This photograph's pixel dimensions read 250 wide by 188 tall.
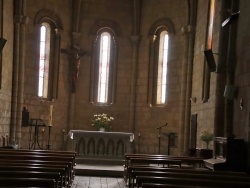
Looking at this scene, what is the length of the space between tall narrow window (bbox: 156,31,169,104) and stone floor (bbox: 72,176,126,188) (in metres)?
7.43

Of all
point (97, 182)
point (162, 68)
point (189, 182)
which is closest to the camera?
point (189, 182)

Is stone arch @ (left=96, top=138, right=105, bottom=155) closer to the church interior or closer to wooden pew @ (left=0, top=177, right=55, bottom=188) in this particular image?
the church interior

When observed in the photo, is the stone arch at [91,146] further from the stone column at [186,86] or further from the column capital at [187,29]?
the column capital at [187,29]

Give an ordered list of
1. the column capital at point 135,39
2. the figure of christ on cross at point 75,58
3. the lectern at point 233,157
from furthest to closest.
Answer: the column capital at point 135,39, the figure of christ on cross at point 75,58, the lectern at point 233,157

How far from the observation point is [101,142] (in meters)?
15.6

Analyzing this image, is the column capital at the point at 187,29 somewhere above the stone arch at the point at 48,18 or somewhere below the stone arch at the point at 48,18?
below

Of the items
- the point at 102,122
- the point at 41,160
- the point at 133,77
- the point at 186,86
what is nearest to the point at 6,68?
the point at 102,122

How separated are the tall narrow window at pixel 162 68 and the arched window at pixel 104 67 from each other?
2.01m

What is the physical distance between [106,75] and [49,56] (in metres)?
2.69

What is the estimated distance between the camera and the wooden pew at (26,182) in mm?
5137

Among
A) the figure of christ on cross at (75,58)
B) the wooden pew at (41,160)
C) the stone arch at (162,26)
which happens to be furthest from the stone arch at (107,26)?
the wooden pew at (41,160)

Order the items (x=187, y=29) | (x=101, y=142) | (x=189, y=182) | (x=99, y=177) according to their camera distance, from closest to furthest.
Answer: (x=189, y=182) → (x=99, y=177) → (x=101, y=142) → (x=187, y=29)

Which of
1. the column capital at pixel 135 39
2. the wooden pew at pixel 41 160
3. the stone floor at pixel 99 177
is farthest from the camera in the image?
the column capital at pixel 135 39

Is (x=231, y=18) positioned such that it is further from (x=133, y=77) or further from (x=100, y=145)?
(x=133, y=77)
